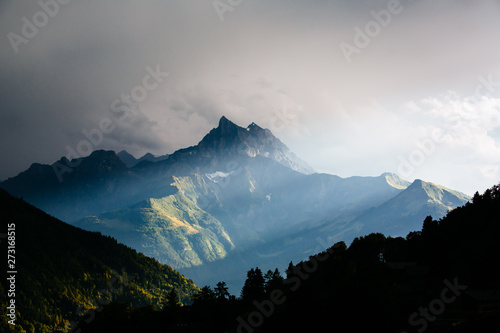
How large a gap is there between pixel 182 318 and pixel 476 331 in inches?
3585

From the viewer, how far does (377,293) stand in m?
90.8

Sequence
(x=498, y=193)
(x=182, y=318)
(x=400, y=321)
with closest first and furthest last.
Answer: (x=400, y=321) → (x=182, y=318) → (x=498, y=193)

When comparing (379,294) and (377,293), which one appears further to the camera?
(377,293)

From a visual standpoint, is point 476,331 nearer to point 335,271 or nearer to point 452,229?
point 335,271

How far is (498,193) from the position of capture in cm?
14312

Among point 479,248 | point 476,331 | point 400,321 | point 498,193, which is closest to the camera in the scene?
point 476,331

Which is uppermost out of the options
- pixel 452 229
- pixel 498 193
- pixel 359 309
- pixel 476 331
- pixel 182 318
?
pixel 498 193

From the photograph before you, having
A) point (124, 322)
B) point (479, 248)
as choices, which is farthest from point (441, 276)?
point (124, 322)

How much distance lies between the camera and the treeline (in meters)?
87.9

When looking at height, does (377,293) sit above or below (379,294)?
above

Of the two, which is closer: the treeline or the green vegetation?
the green vegetation

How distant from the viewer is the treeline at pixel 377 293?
87875 mm

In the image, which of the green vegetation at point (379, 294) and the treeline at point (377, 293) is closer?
the green vegetation at point (379, 294)

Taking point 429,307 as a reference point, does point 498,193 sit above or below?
above
